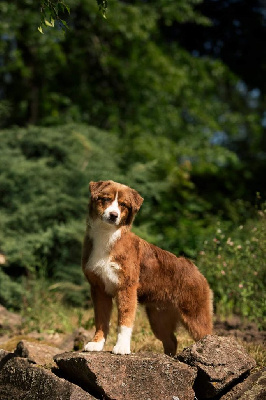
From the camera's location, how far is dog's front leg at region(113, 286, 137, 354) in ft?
15.4

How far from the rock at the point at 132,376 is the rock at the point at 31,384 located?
6.0 inches

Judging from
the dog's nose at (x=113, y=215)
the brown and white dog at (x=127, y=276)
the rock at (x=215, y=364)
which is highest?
the dog's nose at (x=113, y=215)

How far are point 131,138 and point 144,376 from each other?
32.9ft

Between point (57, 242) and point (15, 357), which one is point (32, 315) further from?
point (15, 357)

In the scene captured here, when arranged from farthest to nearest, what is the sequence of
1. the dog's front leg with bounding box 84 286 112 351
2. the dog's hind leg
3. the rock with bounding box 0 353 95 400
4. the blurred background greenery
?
the blurred background greenery
the dog's hind leg
the dog's front leg with bounding box 84 286 112 351
the rock with bounding box 0 353 95 400

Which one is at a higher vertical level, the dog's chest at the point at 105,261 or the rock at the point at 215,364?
the dog's chest at the point at 105,261

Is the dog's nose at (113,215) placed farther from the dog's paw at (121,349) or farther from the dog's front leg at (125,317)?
the dog's paw at (121,349)

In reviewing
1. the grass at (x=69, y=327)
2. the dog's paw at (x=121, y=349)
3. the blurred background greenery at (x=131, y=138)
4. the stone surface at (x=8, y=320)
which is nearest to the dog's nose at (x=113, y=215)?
the dog's paw at (x=121, y=349)

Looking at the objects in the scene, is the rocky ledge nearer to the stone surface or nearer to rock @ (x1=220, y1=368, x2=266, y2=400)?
rock @ (x1=220, y1=368, x2=266, y2=400)

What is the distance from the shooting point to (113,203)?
4691 mm

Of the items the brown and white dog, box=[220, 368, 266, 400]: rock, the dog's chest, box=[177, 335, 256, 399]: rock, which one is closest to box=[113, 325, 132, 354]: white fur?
the brown and white dog

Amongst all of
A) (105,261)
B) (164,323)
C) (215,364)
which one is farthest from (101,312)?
(215,364)

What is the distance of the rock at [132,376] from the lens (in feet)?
14.8

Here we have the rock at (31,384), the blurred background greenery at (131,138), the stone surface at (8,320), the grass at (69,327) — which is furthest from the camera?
the blurred background greenery at (131,138)
